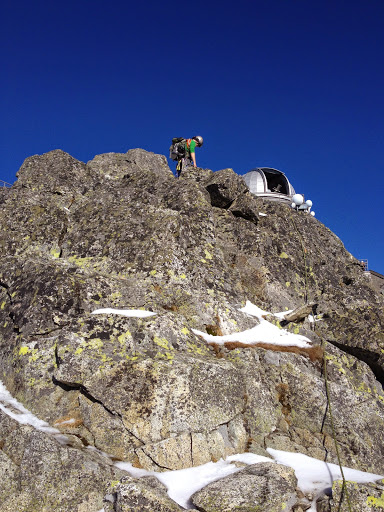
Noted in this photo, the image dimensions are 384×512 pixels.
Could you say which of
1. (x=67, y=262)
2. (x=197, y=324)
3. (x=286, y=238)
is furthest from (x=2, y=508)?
(x=286, y=238)

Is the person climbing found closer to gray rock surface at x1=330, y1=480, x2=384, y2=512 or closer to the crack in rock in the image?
the crack in rock

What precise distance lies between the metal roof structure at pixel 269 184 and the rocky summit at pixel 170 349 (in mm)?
22664

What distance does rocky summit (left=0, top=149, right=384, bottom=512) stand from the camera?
9438mm

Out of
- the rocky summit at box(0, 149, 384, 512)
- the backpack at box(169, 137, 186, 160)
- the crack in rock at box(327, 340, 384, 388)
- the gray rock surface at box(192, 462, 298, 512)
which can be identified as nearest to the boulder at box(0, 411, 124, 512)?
the rocky summit at box(0, 149, 384, 512)

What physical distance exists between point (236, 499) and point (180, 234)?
11.7 m

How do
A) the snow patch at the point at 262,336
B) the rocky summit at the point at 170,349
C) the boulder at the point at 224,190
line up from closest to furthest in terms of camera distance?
the rocky summit at the point at 170,349 < the snow patch at the point at 262,336 < the boulder at the point at 224,190

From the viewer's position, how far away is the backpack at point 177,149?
31188 mm

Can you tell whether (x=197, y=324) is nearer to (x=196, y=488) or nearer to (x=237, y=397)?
(x=237, y=397)

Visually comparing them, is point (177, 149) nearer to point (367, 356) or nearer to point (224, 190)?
point (224, 190)

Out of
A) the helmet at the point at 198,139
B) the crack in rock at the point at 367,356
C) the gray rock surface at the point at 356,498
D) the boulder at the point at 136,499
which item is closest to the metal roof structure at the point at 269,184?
the helmet at the point at 198,139

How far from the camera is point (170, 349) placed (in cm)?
1307

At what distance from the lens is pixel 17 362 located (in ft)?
40.7

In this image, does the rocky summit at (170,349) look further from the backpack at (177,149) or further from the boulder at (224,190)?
the backpack at (177,149)

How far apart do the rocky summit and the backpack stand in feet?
27.0
